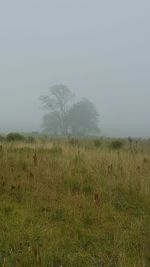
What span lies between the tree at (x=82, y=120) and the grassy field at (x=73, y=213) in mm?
51129

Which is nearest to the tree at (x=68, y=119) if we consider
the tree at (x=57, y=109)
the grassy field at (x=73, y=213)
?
the tree at (x=57, y=109)

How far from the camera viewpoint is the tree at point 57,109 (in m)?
63.9

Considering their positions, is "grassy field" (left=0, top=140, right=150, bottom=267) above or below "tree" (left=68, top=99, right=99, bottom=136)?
below

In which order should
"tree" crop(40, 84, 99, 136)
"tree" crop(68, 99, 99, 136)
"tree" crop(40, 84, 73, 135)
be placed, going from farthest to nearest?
"tree" crop(40, 84, 73, 135)
"tree" crop(40, 84, 99, 136)
"tree" crop(68, 99, 99, 136)

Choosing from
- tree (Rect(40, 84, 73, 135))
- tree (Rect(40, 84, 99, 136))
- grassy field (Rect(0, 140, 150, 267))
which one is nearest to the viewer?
grassy field (Rect(0, 140, 150, 267))

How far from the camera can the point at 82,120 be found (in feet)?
209

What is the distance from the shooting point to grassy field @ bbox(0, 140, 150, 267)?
595 centimetres

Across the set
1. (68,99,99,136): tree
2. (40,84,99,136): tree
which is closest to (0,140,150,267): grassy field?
(40,84,99,136): tree

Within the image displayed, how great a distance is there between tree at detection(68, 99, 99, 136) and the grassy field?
51.1m

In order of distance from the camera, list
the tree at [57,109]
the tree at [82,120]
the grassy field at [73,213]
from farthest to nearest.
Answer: the tree at [57,109] < the tree at [82,120] < the grassy field at [73,213]

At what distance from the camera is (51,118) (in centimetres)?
6488

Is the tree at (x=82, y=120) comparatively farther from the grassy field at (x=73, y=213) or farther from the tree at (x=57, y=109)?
the grassy field at (x=73, y=213)

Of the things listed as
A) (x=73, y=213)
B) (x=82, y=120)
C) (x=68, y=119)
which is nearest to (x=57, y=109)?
(x=68, y=119)

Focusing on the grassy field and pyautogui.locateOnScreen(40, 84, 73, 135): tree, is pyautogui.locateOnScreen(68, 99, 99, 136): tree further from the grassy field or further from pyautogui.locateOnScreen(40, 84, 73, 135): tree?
the grassy field
